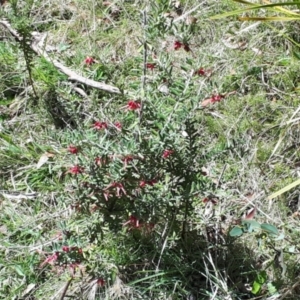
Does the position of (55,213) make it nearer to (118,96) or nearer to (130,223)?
(130,223)

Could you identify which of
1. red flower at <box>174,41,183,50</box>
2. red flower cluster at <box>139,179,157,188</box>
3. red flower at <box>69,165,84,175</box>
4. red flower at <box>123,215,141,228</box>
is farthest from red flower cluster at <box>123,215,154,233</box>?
red flower at <box>174,41,183,50</box>

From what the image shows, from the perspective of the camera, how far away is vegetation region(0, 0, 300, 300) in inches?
82.4

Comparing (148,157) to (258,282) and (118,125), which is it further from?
(258,282)

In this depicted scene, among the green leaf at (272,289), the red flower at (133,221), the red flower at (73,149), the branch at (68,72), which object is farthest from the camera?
the branch at (68,72)

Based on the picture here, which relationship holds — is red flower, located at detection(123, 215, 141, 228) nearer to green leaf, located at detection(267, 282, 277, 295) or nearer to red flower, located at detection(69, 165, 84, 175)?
red flower, located at detection(69, 165, 84, 175)

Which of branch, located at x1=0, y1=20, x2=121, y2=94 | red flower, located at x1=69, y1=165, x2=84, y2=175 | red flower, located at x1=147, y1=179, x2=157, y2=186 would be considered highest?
red flower, located at x1=69, y1=165, x2=84, y2=175

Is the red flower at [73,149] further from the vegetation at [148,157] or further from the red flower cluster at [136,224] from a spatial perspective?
the red flower cluster at [136,224]

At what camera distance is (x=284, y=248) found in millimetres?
2414

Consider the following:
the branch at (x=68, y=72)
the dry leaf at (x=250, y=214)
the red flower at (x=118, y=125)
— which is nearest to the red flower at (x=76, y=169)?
the red flower at (x=118, y=125)

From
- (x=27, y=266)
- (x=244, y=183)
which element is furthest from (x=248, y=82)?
(x=27, y=266)

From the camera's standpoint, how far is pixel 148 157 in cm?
209

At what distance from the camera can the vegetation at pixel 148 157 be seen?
209cm

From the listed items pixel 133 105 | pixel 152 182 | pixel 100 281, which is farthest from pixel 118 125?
pixel 100 281

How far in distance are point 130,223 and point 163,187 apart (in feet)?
0.55
